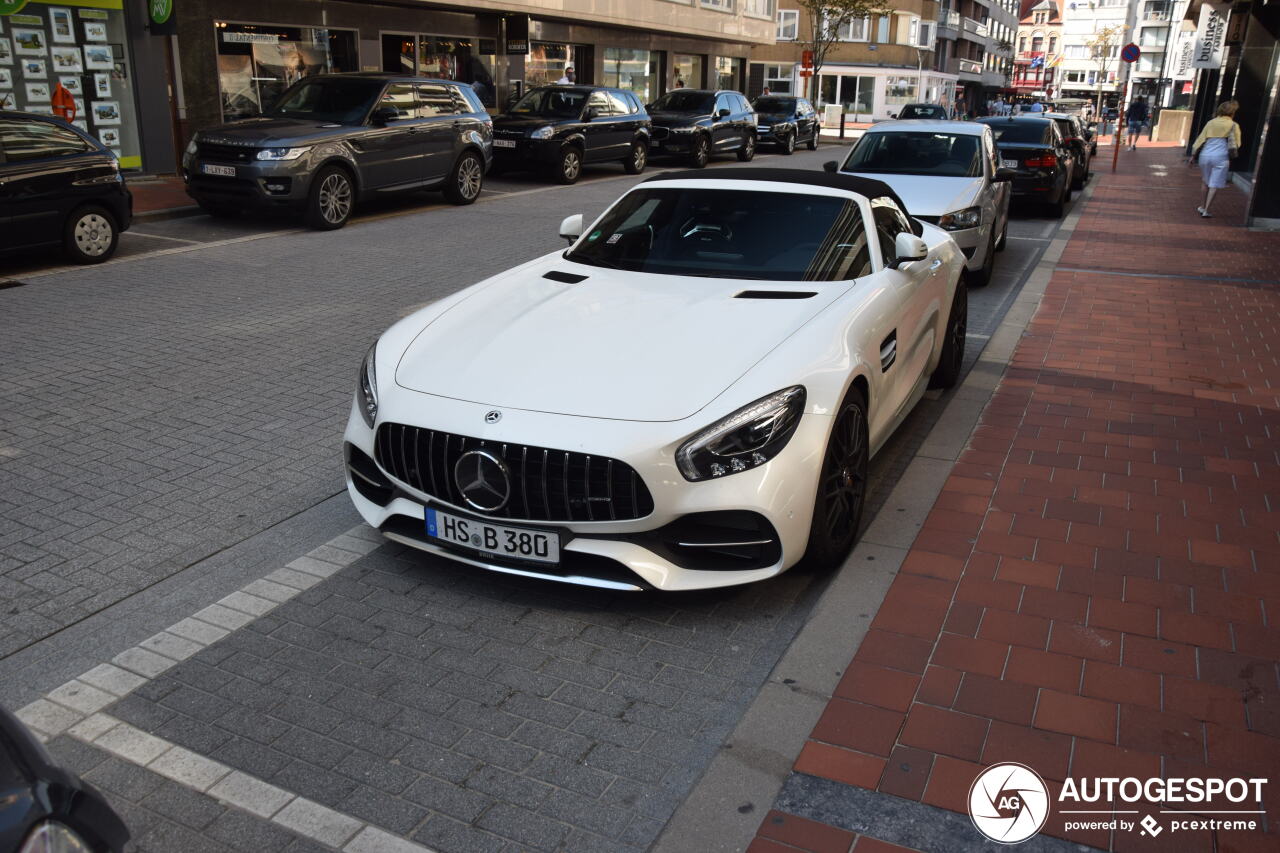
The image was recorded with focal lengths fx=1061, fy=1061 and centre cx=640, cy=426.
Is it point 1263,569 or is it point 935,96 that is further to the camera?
point 935,96

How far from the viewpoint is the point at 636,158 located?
22.1m

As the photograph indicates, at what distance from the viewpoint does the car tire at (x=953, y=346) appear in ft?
22.1

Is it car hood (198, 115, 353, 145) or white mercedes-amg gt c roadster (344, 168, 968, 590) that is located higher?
car hood (198, 115, 353, 145)

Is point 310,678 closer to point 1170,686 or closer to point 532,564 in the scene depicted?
point 532,564

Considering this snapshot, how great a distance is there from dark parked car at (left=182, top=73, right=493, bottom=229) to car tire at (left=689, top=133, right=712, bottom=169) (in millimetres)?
8656

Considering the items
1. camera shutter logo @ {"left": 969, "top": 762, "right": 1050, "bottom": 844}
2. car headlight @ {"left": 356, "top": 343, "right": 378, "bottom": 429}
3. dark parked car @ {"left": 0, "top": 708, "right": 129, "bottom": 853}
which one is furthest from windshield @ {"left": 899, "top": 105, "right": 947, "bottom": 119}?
dark parked car @ {"left": 0, "top": 708, "right": 129, "bottom": 853}

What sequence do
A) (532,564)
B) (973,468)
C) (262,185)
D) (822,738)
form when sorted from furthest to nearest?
(262,185) < (973,468) < (532,564) < (822,738)

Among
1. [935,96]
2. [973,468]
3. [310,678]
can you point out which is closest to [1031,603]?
[973,468]

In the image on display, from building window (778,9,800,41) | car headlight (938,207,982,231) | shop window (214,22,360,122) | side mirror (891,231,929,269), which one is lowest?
car headlight (938,207,982,231)

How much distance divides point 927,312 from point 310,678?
12.6ft

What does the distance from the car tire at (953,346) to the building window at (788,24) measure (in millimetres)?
66654

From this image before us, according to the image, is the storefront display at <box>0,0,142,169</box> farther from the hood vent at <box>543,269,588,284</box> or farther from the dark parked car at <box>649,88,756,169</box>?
the hood vent at <box>543,269,588,284</box>

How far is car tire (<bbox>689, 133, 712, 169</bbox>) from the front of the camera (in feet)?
78.4

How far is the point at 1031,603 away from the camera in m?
4.04
